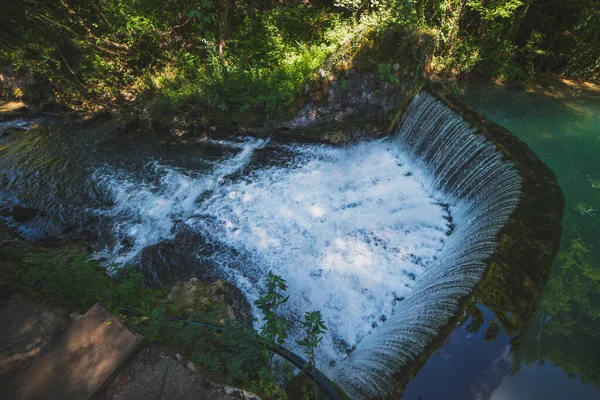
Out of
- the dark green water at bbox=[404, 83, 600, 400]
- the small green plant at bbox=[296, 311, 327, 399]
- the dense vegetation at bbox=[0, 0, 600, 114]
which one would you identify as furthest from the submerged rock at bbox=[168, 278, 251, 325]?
the dense vegetation at bbox=[0, 0, 600, 114]

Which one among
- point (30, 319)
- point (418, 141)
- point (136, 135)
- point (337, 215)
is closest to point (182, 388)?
point (30, 319)

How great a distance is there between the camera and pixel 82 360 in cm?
248

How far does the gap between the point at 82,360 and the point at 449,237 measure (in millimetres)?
5856

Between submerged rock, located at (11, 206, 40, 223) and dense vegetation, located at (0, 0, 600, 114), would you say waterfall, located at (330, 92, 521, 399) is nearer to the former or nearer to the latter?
dense vegetation, located at (0, 0, 600, 114)

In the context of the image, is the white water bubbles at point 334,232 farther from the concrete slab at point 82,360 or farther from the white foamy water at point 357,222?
the concrete slab at point 82,360

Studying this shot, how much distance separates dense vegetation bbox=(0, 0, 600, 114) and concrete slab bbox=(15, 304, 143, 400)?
7072 millimetres

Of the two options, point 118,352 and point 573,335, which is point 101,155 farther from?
point 573,335

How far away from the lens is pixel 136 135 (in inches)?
365

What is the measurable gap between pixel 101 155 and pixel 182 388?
823 centimetres

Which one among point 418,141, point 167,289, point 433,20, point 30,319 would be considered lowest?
point 167,289

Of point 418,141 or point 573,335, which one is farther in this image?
point 418,141

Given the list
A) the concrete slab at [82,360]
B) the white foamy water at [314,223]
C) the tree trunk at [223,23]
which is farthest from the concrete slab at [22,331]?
the tree trunk at [223,23]

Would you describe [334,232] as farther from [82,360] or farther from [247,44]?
[247,44]

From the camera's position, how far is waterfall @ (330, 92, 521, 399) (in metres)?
3.51
